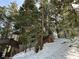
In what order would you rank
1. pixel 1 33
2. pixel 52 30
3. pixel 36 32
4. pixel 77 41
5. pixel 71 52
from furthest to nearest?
pixel 1 33
pixel 52 30
pixel 36 32
pixel 77 41
pixel 71 52

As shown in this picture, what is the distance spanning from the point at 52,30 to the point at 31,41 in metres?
2.22

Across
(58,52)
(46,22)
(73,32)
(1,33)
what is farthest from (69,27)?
(1,33)

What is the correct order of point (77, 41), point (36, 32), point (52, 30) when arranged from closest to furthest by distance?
point (77, 41) → point (36, 32) → point (52, 30)

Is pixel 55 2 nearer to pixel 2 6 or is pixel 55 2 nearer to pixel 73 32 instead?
pixel 73 32

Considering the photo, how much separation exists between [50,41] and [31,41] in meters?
1.25

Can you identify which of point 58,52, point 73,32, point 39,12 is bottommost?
point 58,52

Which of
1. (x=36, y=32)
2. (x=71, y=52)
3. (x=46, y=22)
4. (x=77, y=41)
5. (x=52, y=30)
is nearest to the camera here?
(x=71, y=52)

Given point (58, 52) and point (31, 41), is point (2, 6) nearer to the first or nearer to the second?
point (31, 41)

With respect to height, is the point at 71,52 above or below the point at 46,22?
below

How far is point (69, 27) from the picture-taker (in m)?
11.2

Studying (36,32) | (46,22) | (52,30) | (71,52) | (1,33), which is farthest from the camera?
(1,33)

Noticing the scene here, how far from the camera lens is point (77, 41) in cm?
1068

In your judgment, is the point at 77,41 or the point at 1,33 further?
the point at 1,33

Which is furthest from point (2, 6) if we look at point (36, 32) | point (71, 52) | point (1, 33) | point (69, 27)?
point (71, 52)
